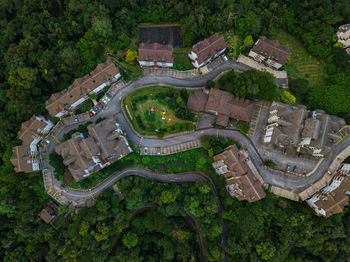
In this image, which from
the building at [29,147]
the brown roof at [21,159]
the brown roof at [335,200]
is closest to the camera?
the brown roof at [335,200]

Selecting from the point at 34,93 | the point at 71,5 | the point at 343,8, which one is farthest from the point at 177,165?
the point at 343,8

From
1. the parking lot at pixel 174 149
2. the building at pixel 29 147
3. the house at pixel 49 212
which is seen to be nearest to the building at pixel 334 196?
the parking lot at pixel 174 149

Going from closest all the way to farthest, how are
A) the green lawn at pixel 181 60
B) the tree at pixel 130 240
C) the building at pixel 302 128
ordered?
the building at pixel 302 128
the tree at pixel 130 240
the green lawn at pixel 181 60

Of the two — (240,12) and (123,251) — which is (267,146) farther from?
(123,251)

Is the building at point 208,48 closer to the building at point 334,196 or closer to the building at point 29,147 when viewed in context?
the building at point 334,196

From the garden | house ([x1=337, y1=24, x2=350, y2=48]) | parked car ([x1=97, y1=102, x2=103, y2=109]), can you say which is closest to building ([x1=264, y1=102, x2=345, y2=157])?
the garden

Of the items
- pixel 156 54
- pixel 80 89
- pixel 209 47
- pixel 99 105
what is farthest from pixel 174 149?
pixel 80 89

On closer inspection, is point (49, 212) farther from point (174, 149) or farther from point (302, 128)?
point (302, 128)
